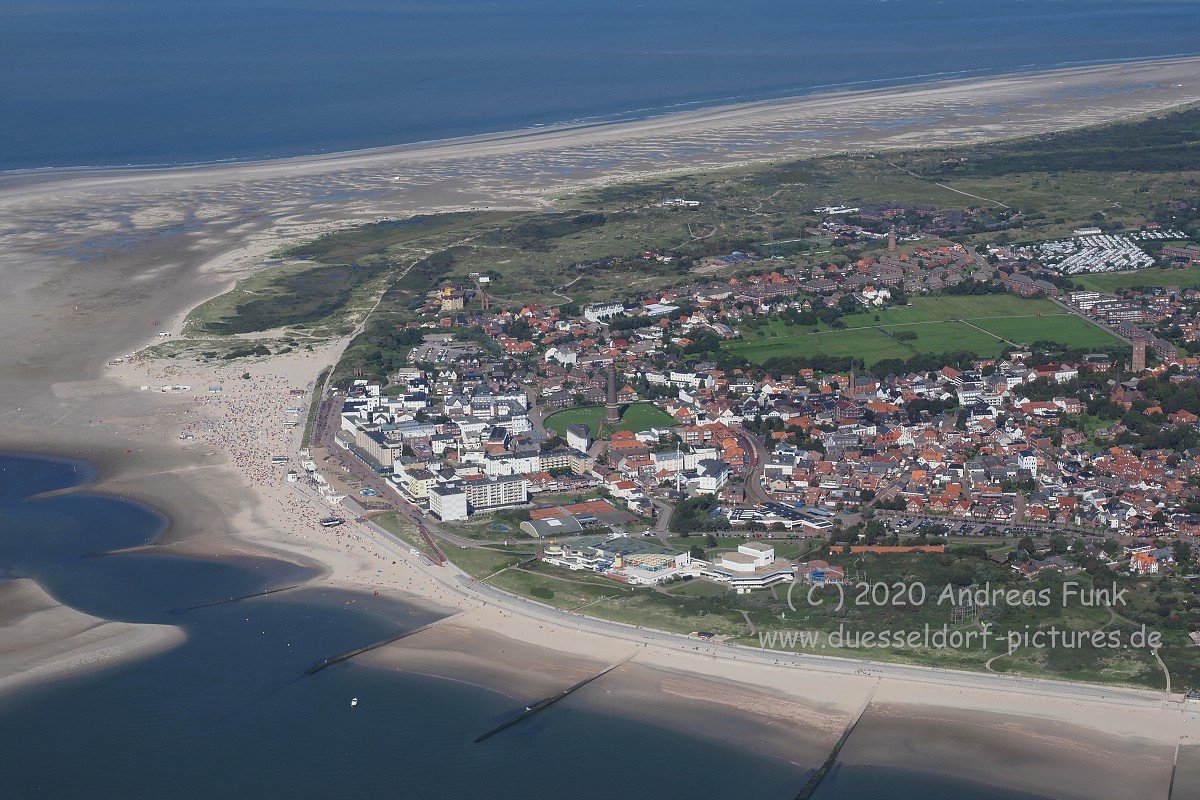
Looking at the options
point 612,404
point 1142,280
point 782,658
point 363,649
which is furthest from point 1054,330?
point 363,649

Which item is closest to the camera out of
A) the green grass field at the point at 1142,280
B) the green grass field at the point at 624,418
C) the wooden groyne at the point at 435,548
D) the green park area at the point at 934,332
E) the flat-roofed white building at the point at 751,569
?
the flat-roofed white building at the point at 751,569

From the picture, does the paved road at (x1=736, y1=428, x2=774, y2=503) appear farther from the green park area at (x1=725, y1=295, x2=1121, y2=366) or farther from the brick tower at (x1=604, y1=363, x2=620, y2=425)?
the green park area at (x1=725, y1=295, x2=1121, y2=366)

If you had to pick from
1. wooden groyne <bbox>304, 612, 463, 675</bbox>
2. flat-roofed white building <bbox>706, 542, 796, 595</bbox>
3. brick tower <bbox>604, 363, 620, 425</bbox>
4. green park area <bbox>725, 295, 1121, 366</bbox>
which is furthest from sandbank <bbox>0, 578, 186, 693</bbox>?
green park area <bbox>725, 295, 1121, 366</bbox>

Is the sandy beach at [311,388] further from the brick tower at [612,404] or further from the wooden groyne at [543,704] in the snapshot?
the brick tower at [612,404]

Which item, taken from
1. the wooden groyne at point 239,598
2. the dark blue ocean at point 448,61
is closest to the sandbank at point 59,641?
the wooden groyne at point 239,598

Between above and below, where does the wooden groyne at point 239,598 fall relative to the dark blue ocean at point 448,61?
below

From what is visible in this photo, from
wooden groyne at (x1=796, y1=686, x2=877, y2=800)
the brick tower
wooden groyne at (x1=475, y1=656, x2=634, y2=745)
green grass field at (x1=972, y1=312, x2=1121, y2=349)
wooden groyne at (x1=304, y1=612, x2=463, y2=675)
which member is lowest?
wooden groyne at (x1=796, y1=686, x2=877, y2=800)
